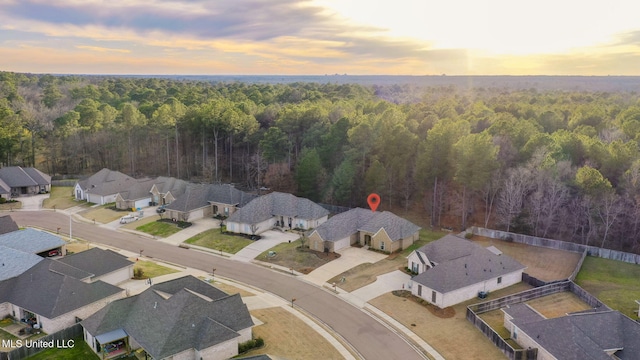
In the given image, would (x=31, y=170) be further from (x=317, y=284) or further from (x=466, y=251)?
(x=466, y=251)

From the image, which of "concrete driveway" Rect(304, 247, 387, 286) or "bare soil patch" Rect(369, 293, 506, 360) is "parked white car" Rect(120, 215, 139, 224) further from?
"bare soil patch" Rect(369, 293, 506, 360)

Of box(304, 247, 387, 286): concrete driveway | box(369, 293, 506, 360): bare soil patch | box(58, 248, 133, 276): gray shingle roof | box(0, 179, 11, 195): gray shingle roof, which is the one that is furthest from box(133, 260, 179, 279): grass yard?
box(0, 179, 11, 195): gray shingle roof

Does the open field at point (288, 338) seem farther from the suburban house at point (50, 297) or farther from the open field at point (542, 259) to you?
the open field at point (542, 259)

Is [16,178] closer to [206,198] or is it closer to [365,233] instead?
[206,198]

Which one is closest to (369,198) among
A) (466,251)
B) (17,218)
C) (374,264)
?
(374,264)

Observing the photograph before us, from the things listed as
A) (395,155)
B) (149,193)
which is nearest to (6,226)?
(149,193)

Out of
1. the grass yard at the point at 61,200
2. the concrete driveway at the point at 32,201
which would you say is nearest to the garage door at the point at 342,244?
the grass yard at the point at 61,200
